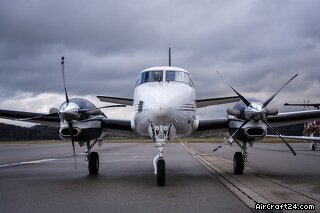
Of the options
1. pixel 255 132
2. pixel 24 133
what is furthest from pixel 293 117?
pixel 24 133

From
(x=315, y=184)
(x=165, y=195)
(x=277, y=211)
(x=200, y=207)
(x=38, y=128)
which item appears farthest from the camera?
(x=38, y=128)

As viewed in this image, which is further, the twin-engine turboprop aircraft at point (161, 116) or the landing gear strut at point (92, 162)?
the landing gear strut at point (92, 162)

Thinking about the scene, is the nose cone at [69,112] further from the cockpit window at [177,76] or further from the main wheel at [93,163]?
the cockpit window at [177,76]

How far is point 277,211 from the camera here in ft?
20.6

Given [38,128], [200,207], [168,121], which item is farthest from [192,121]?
[38,128]

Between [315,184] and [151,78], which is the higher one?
[151,78]

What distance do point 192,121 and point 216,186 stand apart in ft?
6.96

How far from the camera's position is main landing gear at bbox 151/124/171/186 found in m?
9.55

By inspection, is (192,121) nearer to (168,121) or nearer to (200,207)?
(168,121)

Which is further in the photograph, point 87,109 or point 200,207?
point 87,109

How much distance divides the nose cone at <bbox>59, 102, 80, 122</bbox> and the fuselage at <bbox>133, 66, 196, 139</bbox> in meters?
1.87

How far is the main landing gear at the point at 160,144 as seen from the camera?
376 inches

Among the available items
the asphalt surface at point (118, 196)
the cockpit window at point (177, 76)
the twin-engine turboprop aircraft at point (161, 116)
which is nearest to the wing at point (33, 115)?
the twin-engine turboprop aircraft at point (161, 116)

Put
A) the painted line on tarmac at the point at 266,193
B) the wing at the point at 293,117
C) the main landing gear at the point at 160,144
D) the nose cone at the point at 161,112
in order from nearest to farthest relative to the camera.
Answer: the painted line on tarmac at the point at 266,193, the nose cone at the point at 161,112, the main landing gear at the point at 160,144, the wing at the point at 293,117
